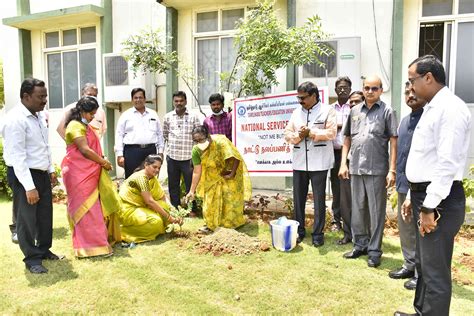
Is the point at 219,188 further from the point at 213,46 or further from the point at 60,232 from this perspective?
the point at 213,46

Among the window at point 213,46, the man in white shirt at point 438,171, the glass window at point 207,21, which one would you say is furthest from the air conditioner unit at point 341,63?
the man in white shirt at point 438,171

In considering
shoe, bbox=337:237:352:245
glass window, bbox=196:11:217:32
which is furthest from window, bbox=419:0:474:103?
glass window, bbox=196:11:217:32

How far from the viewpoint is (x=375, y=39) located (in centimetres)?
652

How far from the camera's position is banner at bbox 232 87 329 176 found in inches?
217

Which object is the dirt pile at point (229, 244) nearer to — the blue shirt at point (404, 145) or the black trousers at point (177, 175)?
the black trousers at point (177, 175)

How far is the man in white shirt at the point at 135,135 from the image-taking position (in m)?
5.72

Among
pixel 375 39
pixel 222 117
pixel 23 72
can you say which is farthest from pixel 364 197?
pixel 23 72

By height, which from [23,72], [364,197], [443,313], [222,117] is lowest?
[443,313]

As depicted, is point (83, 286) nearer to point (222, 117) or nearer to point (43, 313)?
point (43, 313)

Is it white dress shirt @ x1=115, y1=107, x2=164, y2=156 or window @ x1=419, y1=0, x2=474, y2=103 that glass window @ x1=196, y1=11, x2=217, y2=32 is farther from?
window @ x1=419, y1=0, x2=474, y2=103

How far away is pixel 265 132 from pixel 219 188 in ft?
3.90

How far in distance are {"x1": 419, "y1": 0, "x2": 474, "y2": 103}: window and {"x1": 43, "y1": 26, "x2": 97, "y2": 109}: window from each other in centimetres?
672

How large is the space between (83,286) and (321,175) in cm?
274

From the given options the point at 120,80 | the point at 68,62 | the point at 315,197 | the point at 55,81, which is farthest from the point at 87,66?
the point at 315,197
